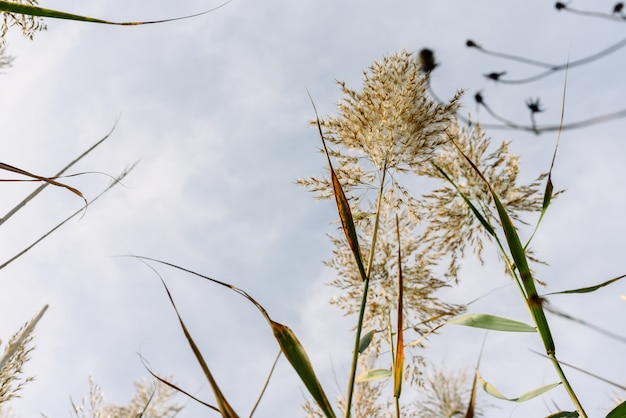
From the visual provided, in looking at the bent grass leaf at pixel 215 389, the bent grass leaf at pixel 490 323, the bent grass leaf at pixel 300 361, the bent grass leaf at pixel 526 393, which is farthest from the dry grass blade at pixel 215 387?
the bent grass leaf at pixel 526 393

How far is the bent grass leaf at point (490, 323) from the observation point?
1.17 meters

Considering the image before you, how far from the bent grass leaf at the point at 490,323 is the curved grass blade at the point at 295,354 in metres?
0.45

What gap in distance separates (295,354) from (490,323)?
1.82ft

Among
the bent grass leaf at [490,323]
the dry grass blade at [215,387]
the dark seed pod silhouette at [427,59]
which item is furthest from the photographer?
the dark seed pod silhouette at [427,59]

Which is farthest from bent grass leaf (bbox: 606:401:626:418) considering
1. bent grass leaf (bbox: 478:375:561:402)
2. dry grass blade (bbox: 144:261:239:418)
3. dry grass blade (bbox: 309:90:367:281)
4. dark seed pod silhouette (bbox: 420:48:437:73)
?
dark seed pod silhouette (bbox: 420:48:437:73)

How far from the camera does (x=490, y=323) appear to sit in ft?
3.87

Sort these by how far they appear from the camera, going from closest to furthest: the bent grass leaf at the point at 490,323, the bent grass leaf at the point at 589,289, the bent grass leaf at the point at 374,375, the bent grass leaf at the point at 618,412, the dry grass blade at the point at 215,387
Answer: the dry grass blade at the point at 215,387
the bent grass leaf at the point at 618,412
the bent grass leaf at the point at 589,289
the bent grass leaf at the point at 490,323
the bent grass leaf at the point at 374,375

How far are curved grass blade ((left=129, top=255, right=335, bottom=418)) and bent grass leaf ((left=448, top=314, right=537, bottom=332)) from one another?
1.48 ft

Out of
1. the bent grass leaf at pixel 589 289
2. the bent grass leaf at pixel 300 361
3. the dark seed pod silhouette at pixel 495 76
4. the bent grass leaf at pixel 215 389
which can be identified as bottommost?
the bent grass leaf at pixel 215 389

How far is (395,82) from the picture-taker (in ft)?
5.75

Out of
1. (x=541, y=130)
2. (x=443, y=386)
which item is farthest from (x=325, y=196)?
(x=443, y=386)

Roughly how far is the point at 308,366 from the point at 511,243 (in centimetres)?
57

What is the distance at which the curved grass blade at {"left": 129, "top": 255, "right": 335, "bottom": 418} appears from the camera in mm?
844

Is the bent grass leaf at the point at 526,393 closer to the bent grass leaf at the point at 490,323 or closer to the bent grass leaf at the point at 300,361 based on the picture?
the bent grass leaf at the point at 490,323
